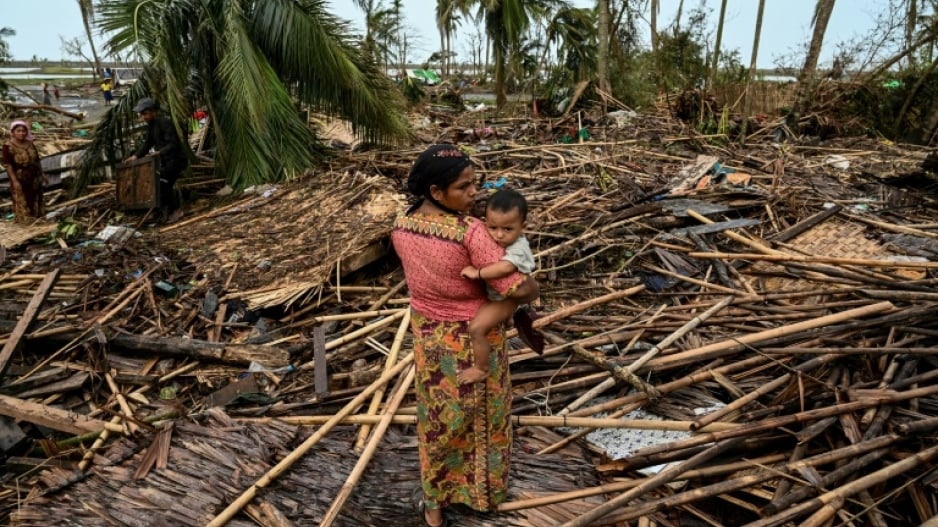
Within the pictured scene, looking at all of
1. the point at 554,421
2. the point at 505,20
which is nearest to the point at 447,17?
the point at 505,20

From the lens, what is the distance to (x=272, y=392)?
12.1 ft

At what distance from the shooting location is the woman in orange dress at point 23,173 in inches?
272

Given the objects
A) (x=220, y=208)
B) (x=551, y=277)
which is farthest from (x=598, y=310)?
(x=220, y=208)

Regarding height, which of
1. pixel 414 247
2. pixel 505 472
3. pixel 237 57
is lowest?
pixel 505 472

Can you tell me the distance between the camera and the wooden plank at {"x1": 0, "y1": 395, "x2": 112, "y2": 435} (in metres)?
3.44

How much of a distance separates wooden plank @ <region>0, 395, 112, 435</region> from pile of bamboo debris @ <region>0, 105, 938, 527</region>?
15 millimetres

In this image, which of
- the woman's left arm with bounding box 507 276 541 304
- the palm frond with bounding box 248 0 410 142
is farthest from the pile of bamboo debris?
the palm frond with bounding box 248 0 410 142

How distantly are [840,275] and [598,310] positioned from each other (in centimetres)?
165

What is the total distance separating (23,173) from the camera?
695 centimetres

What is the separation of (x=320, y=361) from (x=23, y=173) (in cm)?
566

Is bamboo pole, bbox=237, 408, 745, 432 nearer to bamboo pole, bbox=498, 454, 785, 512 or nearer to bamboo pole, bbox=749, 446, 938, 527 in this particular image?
bamboo pole, bbox=498, 454, 785, 512

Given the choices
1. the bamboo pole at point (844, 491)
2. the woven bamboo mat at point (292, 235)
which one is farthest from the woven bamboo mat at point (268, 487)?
the woven bamboo mat at point (292, 235)

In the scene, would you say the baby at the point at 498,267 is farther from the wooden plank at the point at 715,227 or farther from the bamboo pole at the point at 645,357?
the wooden plank at the point at 715,227

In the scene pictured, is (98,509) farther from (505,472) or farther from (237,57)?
(237,57)
